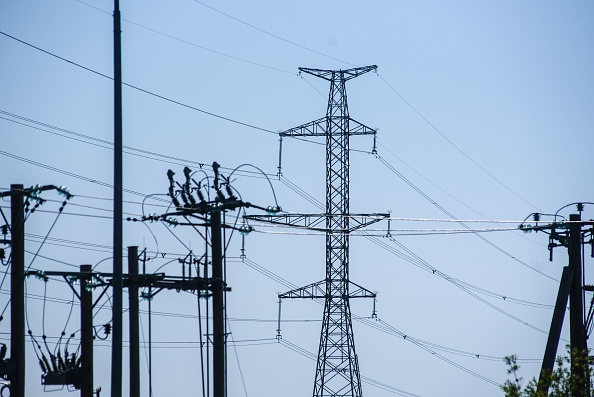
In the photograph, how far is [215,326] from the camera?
106 ft

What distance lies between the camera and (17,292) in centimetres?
2989

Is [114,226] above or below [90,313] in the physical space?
above

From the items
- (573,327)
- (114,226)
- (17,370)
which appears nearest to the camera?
(114,226)

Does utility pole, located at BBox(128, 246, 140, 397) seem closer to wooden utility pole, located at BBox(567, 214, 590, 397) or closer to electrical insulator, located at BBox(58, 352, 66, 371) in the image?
electrical insulator, located at BBox(58, 352, 66, 371)

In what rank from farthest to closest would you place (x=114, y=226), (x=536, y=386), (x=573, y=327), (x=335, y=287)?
1. (x=335, y=287)
2. (x=573, y=327)
3. (x=536, y=386)
4. (x=114, y=226)

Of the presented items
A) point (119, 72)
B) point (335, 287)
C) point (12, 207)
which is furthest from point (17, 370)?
point (335, 287)

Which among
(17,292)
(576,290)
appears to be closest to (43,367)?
(17,292)

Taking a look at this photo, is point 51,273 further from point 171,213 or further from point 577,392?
point 577,392

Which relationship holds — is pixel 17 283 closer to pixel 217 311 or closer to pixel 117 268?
pixel 217 311

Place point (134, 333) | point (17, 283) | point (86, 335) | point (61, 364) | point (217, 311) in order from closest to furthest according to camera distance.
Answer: point (17, 283), point (217, 311), point (86, 335), point (61, 364), point (134, 333)

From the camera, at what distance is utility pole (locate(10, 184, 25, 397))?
2959 centimetres

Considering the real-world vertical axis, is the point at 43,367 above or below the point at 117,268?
below

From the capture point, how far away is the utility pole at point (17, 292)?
97.1 feet

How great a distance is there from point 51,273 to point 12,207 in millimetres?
3095
